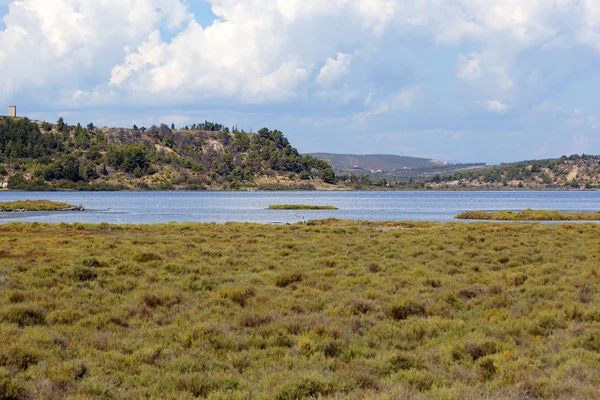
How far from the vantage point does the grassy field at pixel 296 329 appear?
9695 millimetres

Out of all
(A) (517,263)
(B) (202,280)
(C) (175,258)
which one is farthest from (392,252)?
(B) (202,280)

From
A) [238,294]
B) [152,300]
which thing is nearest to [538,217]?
[238,294]

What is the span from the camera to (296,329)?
1352 cm

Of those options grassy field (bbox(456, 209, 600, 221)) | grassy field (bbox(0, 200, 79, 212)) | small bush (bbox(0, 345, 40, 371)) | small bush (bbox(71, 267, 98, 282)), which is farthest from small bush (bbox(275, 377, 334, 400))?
grassy field (bbox(0, 200, 79, 212))

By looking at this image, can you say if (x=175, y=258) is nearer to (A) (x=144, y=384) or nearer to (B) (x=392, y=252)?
(B) (x=392, y=252)

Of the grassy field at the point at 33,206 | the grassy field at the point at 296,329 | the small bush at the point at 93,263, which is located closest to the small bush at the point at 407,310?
the grassy field at the point at 296,329

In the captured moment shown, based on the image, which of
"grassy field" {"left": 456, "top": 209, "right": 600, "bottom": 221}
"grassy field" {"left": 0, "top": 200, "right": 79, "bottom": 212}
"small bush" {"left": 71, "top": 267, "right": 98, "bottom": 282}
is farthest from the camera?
"grassy field" {"left": 0, "top": 200, "right": 79, "bottom": 212}

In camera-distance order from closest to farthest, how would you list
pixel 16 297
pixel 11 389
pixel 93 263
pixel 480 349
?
1. pixel 11 389
2. pixel 480 349
3. pixel 16 297
4. pixel 93 263

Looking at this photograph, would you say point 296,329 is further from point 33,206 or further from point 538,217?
point 33,206

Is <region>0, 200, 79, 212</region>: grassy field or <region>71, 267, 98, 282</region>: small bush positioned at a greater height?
<region>71, 267, 98, 282</region>: small bush

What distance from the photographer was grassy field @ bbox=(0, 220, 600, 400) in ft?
31.8

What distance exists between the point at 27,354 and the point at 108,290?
6956mm

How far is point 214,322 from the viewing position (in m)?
14.0

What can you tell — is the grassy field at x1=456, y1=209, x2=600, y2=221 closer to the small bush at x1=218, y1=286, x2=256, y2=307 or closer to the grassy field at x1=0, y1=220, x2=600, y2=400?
the grassy field at x1=0, y1=220, x2=600, y2=400
